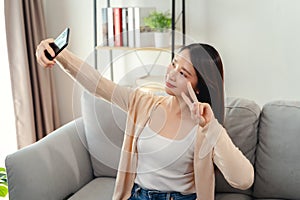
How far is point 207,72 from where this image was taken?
1432mm

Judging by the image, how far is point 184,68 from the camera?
143cm

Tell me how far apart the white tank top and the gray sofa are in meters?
0.16

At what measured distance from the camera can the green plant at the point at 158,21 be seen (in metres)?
2.40

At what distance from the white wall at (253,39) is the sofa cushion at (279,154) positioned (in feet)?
2.46

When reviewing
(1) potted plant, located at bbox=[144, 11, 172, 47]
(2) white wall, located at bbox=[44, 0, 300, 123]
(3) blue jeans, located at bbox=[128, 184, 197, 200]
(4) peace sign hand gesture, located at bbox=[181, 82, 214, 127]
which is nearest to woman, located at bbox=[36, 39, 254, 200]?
(3) blue jeans, located at bbox=[128, 184, 197, 200]

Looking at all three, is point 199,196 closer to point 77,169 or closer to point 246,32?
point 77,169

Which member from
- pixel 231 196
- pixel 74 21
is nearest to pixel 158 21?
pixel 74 21

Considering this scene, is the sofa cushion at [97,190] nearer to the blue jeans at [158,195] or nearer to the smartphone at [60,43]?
the blue jeans at [158,195]

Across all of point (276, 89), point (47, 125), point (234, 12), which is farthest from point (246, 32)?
point (47, 125)

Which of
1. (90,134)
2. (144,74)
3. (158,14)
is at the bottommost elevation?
(90,134)

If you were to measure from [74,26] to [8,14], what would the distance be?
50cm

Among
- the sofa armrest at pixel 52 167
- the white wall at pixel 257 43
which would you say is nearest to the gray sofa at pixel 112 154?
the sofa armrest at pixel 52 167

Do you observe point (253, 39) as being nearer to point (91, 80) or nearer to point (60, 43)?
point (91, 80)

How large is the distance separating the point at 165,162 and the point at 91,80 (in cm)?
39
